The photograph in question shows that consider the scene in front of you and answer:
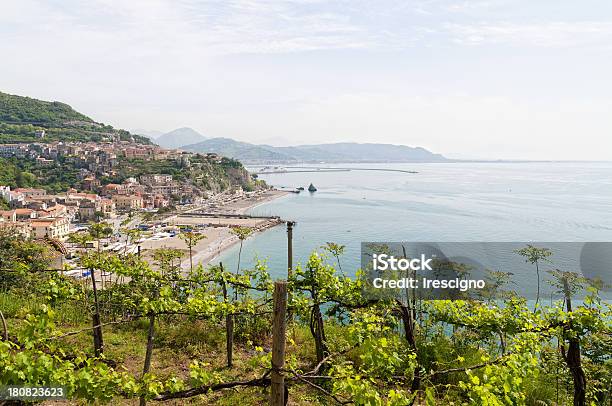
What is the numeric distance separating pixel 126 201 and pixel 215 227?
18845 mm

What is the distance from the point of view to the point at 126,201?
56188 millimetres

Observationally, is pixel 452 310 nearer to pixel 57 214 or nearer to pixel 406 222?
pixel 406 222

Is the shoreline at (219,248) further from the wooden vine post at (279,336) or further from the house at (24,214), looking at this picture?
the wooden vine post at (279,336)

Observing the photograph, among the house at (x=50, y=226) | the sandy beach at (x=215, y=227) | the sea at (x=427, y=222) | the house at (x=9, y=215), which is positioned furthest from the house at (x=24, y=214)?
the sea at (x=427, y=222)

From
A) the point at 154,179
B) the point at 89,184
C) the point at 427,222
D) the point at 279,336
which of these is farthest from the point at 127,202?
the point at 279,336

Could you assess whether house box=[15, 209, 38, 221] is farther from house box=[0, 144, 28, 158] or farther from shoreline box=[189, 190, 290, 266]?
house box=[0, 144, 28, 158]

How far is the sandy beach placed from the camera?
32016 mm

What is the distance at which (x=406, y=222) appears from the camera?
142 feet

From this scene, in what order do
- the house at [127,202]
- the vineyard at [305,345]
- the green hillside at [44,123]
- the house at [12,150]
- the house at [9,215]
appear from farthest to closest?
the green hillside at [44,123] → the house at [12,150] → the house at [127,202] → the house at [9,215] → the vineyard at [305,345]

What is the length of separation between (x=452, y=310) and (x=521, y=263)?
16866mm

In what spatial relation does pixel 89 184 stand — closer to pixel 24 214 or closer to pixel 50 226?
pixel 24 214

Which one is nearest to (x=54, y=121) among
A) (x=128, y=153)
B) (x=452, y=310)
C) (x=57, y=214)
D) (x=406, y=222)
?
(x=128, y=153)

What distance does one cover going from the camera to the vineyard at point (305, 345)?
8.30 feet

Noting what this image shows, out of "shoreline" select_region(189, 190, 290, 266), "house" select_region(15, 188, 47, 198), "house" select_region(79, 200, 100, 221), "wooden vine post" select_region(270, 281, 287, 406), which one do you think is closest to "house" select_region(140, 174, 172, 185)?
"house" select_region(79, 200, 100, 221)
